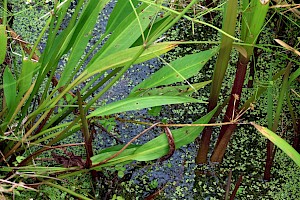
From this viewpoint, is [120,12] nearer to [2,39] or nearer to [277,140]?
[2,39]

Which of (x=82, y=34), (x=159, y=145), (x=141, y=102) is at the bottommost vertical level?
(x=159, y=145)

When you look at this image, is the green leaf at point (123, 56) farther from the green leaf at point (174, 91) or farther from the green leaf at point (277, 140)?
the green leaf at point (277, 140)

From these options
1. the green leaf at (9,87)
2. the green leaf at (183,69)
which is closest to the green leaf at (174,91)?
the green leaf at (183,69)

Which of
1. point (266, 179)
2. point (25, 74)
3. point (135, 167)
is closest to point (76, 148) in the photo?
point (135, 167)

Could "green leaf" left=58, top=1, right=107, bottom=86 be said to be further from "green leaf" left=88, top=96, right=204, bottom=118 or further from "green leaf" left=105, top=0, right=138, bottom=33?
"green leaf" left=88, top=96, right=204, bottom=118

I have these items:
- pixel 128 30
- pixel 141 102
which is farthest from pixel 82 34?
pixel 141 102

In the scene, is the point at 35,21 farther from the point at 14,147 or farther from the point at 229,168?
the point at 229,168
